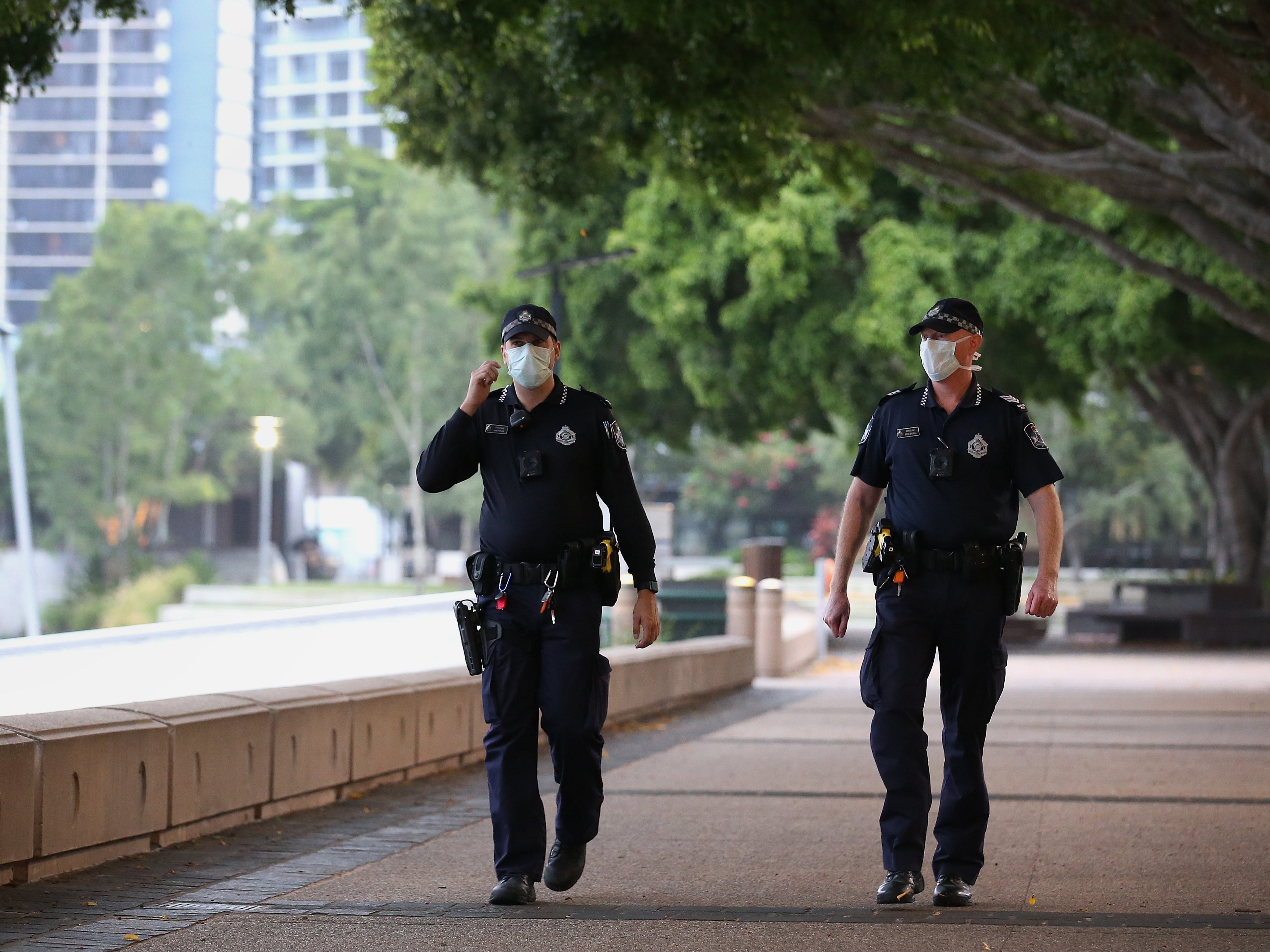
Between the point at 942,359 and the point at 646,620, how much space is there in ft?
4.42

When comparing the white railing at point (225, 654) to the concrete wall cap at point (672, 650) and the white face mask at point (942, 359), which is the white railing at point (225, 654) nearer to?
the concrete wall cap at point (672, 650)

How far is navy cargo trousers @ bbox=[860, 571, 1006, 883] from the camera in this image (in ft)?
18.6

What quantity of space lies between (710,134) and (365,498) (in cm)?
5940

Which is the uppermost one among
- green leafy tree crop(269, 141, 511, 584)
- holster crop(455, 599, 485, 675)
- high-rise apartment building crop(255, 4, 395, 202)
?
Result: high-rise apartment building crop(255, 4, 395, 202)

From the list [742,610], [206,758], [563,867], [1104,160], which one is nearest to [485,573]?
[563,867]

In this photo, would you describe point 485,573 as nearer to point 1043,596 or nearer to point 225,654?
point 1043,596

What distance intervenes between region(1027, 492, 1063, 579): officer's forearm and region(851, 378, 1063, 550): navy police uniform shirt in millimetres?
50

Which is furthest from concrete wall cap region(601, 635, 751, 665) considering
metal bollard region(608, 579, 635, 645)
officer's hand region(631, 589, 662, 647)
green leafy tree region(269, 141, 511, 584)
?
green leafy tree region(269, 141, 511, 584)

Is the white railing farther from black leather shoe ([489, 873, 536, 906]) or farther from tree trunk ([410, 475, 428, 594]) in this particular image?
tree trunk ([410, 475, 428, 594])

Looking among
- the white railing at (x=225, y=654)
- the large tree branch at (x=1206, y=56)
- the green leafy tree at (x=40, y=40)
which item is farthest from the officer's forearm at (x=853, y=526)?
the green leafy tree at (x=40, y=40)

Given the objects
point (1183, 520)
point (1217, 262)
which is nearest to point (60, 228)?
point (1183, 520)

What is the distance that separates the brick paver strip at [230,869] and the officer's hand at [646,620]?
1511mm

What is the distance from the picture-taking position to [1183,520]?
57531mm

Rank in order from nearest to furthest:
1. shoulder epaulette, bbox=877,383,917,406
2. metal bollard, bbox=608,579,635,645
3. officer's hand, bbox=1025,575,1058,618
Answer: officer's hand, bbox=1025,575,1058,618 → shoulder epaulette, bbox=877,383,917,406 → metal bollard, bbox=608,579,635,645
